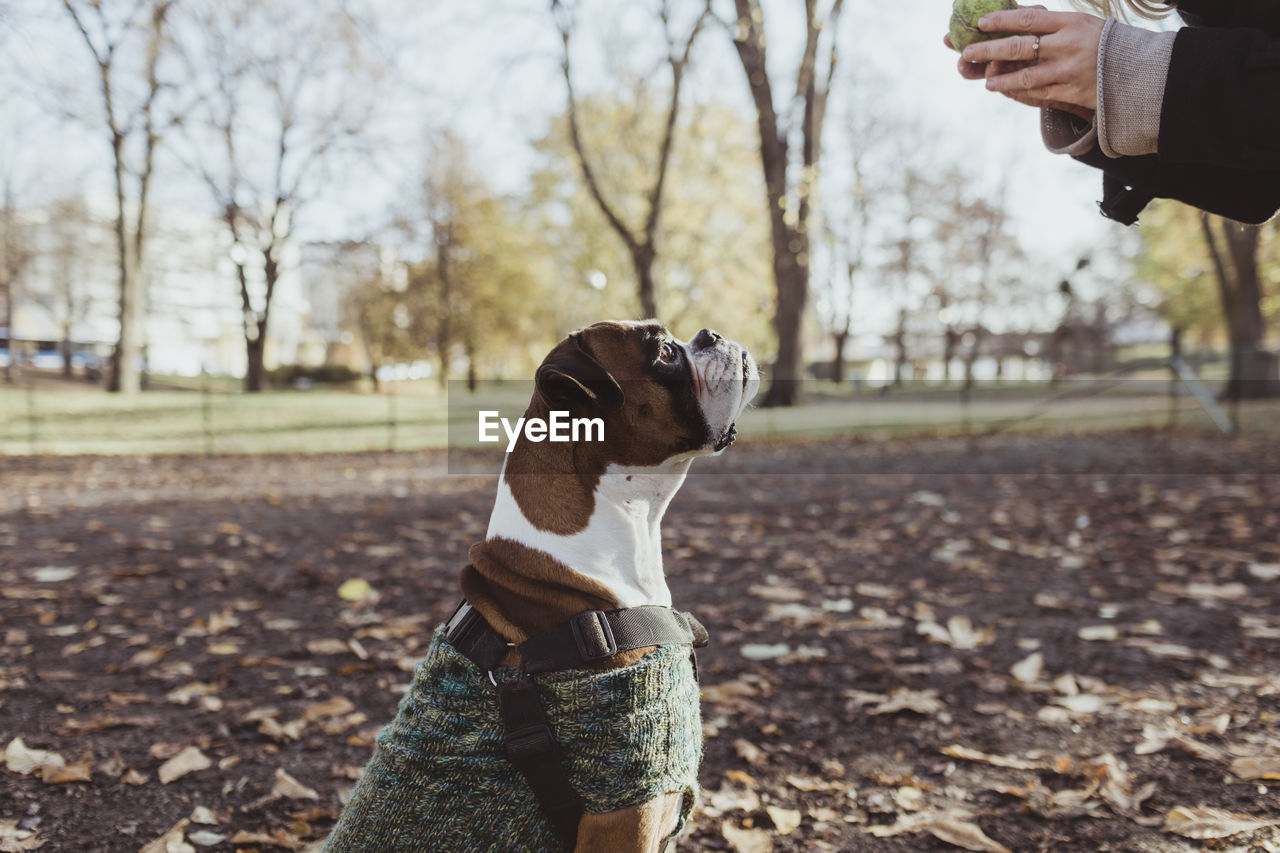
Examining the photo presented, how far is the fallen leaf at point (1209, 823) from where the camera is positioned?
8.23ft

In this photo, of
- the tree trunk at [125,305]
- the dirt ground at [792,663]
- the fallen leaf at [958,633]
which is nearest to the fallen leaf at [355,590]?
the dirt ground at [792,663]

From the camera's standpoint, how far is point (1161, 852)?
97.9 inches

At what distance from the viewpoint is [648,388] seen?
2.22 m

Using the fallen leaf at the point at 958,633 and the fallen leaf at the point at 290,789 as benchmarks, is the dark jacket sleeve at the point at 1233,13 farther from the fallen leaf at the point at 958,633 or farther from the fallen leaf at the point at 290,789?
the fallen leaf at the point at 290,789

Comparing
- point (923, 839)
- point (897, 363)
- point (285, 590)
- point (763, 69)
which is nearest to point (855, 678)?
point (923, 839)

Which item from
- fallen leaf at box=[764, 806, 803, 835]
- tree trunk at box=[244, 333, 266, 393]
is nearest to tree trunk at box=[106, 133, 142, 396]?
tree trunk at box=[244, 333, 266, 393]

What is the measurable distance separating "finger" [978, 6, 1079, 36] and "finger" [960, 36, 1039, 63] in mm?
24

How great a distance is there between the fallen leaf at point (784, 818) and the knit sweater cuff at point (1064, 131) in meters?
2.23

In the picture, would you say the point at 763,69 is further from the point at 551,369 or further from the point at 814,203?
the point at 551,369

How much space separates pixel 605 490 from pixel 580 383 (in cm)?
28

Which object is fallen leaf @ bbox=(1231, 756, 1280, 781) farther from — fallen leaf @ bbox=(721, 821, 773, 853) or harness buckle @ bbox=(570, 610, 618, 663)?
harness buckle @ bbox=(570, 610, 618, 663)

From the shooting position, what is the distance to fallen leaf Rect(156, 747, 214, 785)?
3129 mm

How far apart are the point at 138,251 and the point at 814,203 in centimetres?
1848

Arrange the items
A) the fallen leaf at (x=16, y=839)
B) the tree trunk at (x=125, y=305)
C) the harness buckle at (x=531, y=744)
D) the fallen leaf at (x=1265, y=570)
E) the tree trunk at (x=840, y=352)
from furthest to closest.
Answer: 1. the tree trunk at (x=840, y=352)
2. the tree trunk at (x=125, y=305)
3. the fallen leaf at (x=1265, y=570)
4. the fallen leaf at (x=16, y=839)
5. the harness buckle at (x=531, y=744)
